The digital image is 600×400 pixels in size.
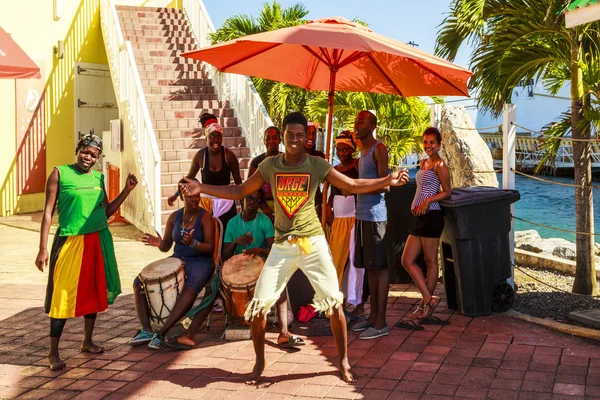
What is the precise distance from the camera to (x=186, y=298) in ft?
19.5

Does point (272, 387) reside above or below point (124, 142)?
below

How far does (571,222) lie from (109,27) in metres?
28.3

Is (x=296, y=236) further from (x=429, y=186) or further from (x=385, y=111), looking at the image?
(x=385, y=111)

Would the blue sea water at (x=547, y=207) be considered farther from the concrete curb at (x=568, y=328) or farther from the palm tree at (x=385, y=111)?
the concrete curb at (x=568, y=328)

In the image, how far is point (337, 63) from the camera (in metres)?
6.68

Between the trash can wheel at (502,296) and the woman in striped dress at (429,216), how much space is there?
608 millimetres

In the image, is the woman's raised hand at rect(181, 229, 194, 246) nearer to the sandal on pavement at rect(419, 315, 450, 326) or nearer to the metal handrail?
the sandal on pavement at rect(419, 315, 450, 326)

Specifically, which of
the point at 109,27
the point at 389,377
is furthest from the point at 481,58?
the point at 109,27

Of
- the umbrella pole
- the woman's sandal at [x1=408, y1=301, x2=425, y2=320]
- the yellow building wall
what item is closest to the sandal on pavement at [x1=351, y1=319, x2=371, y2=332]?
the woman's sandal at [x1=408, y1=301, x2=425, y2=320]

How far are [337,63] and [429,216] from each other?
155 centimetres

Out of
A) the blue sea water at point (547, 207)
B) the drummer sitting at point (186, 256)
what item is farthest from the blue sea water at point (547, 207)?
the drummer sitting at point (186, 256)

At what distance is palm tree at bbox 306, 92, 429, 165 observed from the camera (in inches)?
553

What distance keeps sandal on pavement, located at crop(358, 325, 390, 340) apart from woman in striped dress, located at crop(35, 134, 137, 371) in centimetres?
202

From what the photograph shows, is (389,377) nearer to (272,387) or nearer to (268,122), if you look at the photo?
(272,387)
